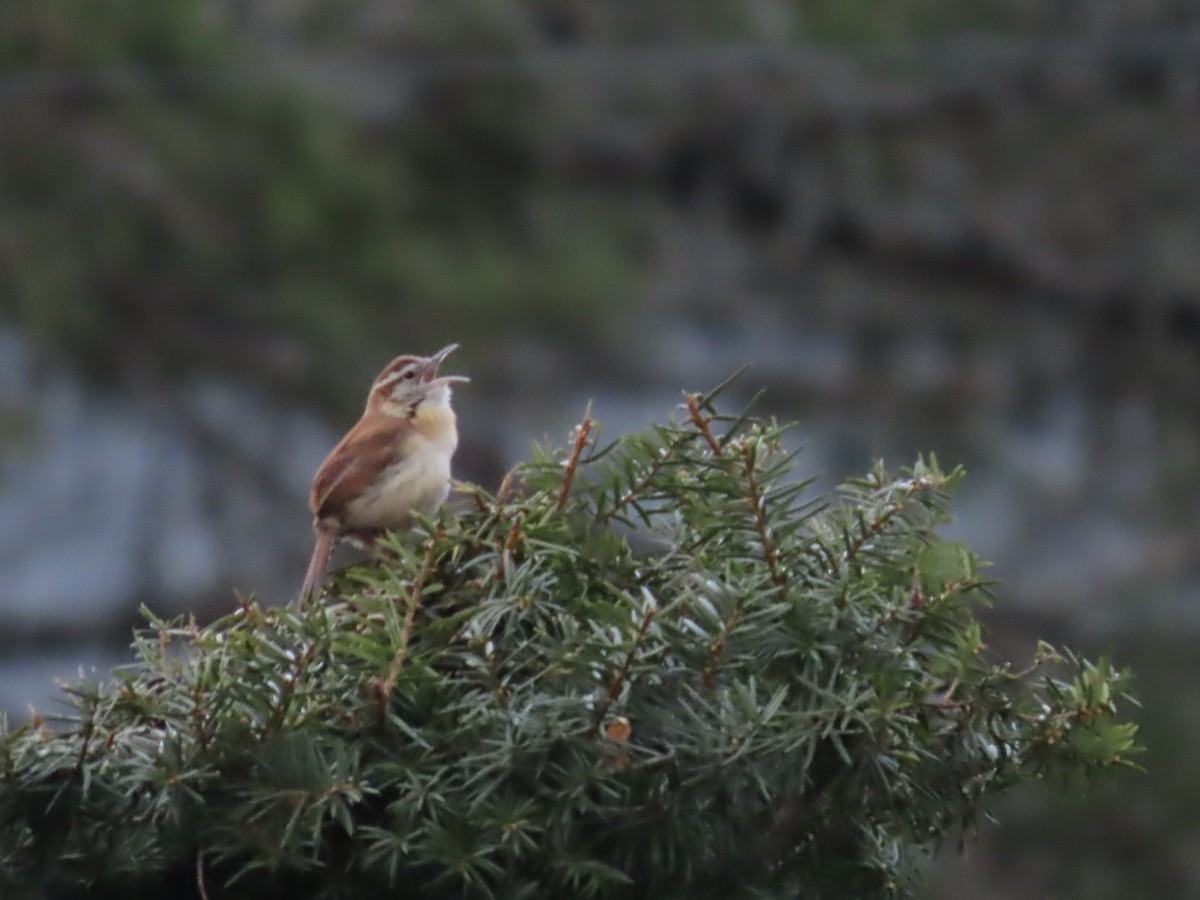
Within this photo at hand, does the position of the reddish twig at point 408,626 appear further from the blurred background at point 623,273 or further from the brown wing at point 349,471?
the blurred background at point 623,273

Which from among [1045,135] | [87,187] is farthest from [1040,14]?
[87,187]

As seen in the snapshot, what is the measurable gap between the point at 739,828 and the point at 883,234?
304 inches

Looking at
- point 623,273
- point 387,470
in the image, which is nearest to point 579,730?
point 387,470

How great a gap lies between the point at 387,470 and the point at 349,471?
47 mm

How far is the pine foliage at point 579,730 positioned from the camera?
40.3 inches

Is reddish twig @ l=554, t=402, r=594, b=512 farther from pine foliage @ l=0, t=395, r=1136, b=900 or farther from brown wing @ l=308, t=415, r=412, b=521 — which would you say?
brown wing @ l=308, t=415, r=412, b=521

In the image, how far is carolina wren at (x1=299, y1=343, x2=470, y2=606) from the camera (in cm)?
205

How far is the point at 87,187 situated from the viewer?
258 inches

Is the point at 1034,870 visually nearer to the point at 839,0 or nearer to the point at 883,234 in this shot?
the point at 883,234

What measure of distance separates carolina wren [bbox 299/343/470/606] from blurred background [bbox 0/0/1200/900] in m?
4.00

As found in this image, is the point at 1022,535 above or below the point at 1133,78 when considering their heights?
below

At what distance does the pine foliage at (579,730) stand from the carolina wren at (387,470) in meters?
0.83

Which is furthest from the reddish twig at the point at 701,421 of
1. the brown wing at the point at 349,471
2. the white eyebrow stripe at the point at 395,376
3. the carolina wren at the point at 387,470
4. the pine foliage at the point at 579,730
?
the white eyebrow stripe at the point at 395,376

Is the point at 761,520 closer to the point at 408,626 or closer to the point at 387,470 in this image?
the point at 408,626
